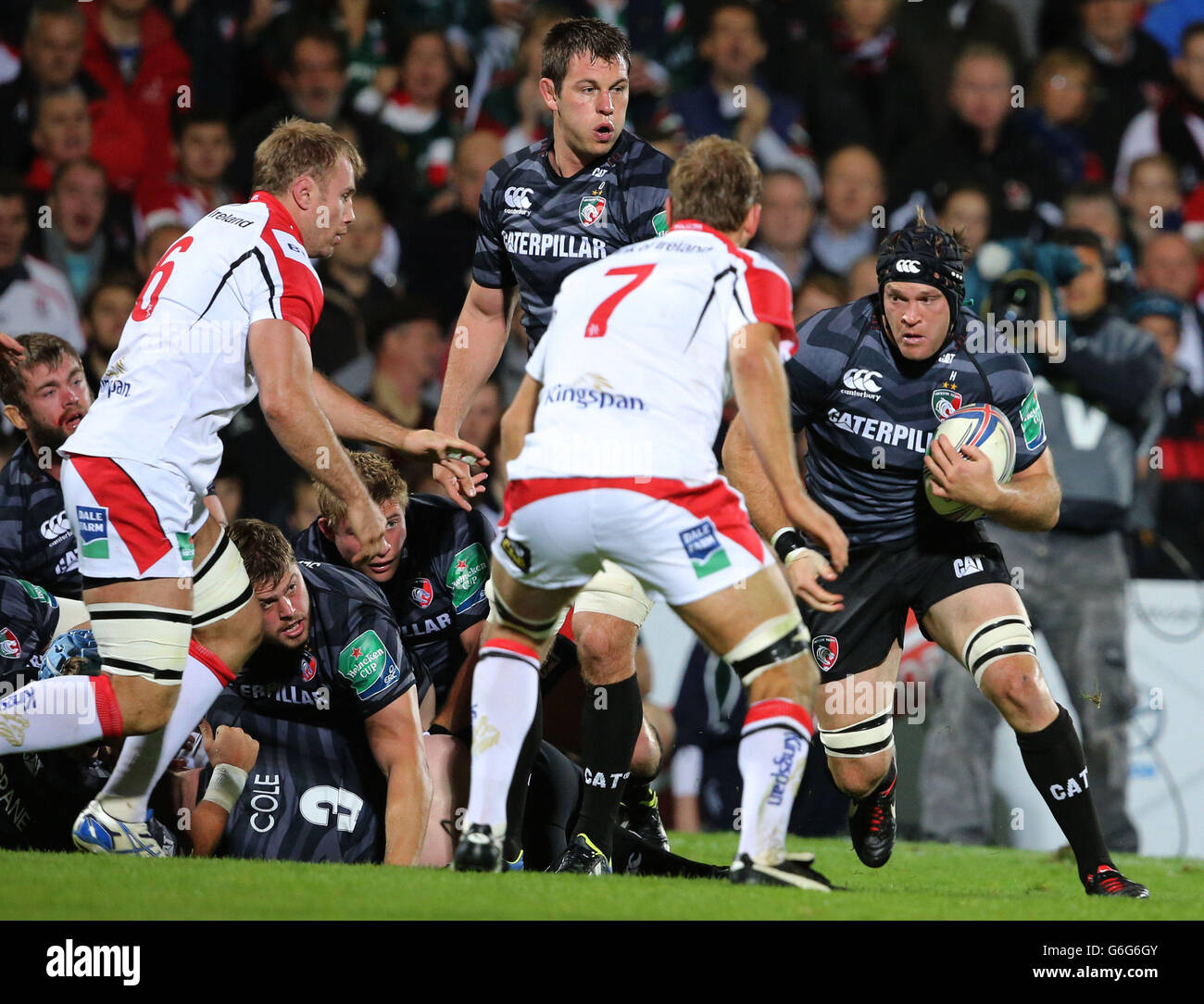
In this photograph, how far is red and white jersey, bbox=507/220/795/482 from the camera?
4.62 m

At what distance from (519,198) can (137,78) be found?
528 cm

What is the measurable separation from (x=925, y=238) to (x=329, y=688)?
2853 mm

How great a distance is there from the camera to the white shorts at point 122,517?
5.30 meters

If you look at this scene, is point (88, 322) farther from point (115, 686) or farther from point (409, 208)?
point (115, 686)

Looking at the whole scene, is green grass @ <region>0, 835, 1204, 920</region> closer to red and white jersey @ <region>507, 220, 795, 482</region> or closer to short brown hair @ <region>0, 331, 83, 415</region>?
red and white jersey @ <region>507, 220, 795, 482</region>

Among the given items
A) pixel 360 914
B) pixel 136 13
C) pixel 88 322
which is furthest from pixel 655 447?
pixel 136 13

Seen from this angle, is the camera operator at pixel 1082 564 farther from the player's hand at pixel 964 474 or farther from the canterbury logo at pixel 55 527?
the canterbury logo at pixel 55 527

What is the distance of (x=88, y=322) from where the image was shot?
9633 millimetres

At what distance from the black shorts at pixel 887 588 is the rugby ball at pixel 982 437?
24 centimetres

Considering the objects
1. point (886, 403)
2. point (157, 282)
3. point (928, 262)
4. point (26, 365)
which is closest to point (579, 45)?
point (928, 262)

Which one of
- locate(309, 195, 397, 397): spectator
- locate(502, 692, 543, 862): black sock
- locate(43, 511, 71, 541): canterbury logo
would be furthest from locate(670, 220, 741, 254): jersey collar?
locate(309, 195, 397, 397): spectator

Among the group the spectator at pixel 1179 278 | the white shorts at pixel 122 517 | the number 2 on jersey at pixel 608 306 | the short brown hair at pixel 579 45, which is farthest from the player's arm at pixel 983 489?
the spectator at pixel 1179 278

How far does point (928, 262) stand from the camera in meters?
6.08

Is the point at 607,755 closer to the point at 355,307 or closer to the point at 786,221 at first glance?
the point at 355,307
